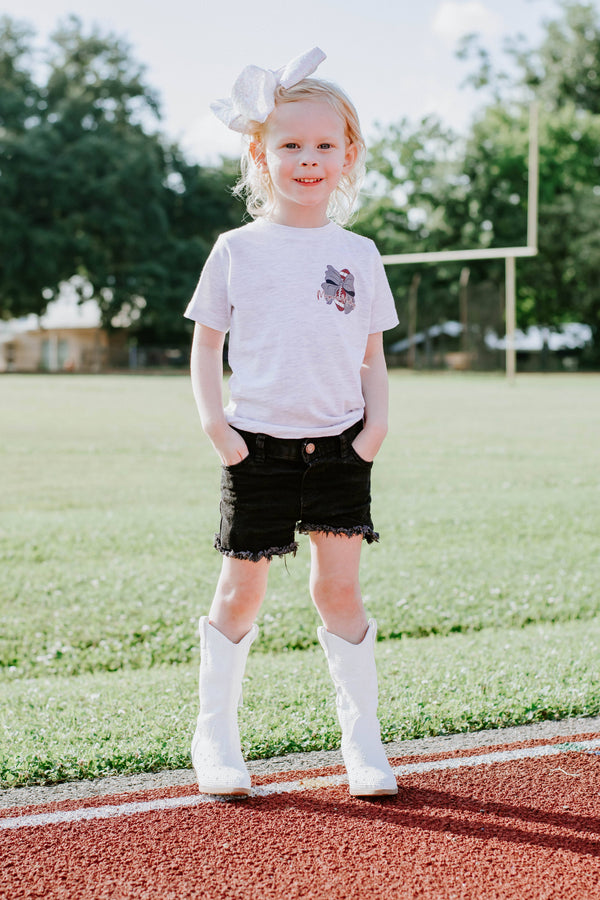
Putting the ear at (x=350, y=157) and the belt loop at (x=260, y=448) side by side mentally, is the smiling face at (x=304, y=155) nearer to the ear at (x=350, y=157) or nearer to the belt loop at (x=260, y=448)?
the ear at (x=350, y=157)

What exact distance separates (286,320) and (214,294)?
0.68 ft

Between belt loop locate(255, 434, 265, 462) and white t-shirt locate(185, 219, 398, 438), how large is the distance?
0.02 m

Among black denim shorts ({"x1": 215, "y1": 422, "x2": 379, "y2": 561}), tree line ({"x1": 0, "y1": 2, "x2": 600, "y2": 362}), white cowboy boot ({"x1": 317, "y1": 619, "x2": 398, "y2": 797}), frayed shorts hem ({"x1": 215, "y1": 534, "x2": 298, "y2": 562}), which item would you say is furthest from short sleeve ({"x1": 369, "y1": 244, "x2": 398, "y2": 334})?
tree line ({"x1": 0, "y1": 2, "x2": 600, "y2": 362})

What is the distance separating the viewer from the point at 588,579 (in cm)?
598

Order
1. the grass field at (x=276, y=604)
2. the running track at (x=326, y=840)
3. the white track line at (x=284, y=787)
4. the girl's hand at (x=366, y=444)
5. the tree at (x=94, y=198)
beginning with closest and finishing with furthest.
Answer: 1. the running track at (x=326, y=840)
2. the white track line at (x=284, y=787)
3. the girl's hand at (x=366, y=444)
4. the grass field at (x=276, y=604)
5. the tree at (x=94, y=198)

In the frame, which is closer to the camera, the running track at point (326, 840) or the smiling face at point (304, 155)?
the running track at point (326, 840)

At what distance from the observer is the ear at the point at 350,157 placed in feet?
8.79

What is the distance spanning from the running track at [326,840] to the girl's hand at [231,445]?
92cm

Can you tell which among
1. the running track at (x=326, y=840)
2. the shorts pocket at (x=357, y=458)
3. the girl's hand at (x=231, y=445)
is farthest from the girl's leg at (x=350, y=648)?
the girl's hand at (x=231, y=445)

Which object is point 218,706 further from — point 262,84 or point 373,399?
point 262,84

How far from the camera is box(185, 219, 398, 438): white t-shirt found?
253cm

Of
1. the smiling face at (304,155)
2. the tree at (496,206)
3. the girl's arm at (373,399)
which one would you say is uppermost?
the tree at (496,206)

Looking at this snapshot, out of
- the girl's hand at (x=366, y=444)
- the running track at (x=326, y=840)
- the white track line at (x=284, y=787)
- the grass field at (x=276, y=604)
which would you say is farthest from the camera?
the grass field at (x=276, y=604)

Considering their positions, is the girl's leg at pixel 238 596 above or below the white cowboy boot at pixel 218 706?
above
